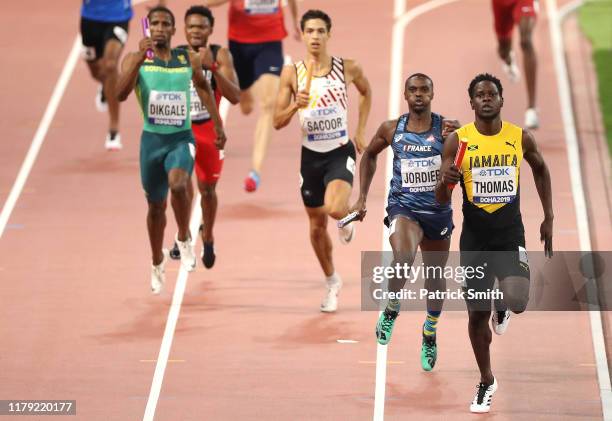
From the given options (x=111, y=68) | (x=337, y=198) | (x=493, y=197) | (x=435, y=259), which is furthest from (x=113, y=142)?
(x=493, y=197)

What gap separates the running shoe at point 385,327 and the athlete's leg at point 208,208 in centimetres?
326

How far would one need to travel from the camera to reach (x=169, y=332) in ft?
49.3

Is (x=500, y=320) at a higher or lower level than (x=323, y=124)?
lower

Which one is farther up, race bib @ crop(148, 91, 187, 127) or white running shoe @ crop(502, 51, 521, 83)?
race bib @ crop(148, 91, 187, 127)

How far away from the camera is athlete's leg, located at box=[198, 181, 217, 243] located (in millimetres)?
16234

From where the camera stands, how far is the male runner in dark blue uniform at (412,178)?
13.2 meters

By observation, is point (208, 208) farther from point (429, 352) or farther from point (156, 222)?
point (429, 352)

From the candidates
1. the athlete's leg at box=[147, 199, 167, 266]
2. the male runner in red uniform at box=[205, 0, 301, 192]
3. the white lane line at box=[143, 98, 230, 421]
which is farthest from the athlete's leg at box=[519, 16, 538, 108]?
the athlete's leg at box=[147, 199, 167, 266]

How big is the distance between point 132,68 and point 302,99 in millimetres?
1581

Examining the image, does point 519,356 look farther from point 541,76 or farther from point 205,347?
point 541,76

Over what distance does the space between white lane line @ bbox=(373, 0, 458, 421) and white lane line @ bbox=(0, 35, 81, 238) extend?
13.6 ft

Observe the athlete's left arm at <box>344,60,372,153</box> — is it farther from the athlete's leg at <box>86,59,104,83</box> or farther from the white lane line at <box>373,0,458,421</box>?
the athlete's leg at <box>86,59,104,83</box>

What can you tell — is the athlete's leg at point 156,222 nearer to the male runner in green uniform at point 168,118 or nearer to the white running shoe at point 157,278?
the male runner in green uniform at point 168,118

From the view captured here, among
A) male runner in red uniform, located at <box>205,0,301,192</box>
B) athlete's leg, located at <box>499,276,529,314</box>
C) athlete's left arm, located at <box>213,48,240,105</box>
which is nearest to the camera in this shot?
athlete's leg, located at <box>499,276,529,314</box>
